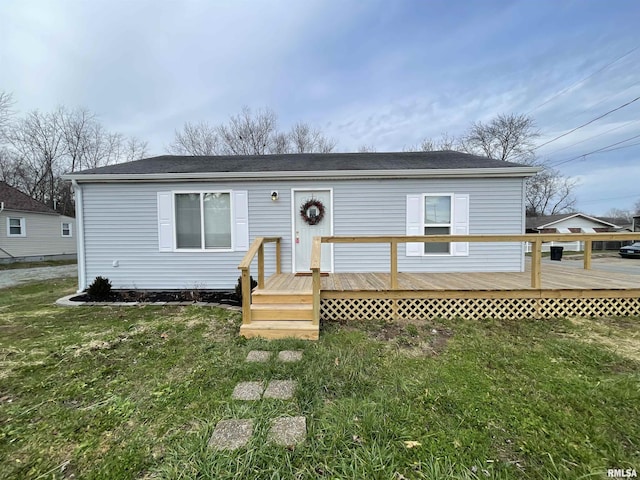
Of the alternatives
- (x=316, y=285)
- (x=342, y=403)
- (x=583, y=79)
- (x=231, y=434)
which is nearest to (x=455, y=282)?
(x=316, y=285)

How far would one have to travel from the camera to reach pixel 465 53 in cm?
1254

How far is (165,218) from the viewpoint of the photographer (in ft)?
20.6

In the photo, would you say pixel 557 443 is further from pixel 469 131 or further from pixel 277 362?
pixel 469 131

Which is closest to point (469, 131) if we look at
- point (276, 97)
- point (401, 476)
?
point (276, 97)

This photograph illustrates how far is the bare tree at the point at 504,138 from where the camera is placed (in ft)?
70.6

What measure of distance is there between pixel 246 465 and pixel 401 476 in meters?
0.91

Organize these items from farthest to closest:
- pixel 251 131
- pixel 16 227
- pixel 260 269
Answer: pixel 251 131, pixel 16 227, pixel 260 269

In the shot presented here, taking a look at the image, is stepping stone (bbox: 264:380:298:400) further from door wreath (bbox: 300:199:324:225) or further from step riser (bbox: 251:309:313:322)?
door wreath (bbox: 300:199:324:225)

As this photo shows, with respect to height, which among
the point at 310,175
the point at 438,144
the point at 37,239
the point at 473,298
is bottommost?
the point at 473,298

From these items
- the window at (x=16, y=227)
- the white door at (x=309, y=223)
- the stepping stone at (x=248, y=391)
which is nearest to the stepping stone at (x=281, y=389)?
the stepping stone at (x=248, y=391)

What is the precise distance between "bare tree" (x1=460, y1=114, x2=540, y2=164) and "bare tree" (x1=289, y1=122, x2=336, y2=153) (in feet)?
35.5

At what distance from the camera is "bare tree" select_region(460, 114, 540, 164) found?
2153 centimetres

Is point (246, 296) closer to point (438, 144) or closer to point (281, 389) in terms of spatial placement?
point (281, 389)

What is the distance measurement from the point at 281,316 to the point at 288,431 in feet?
6.76
